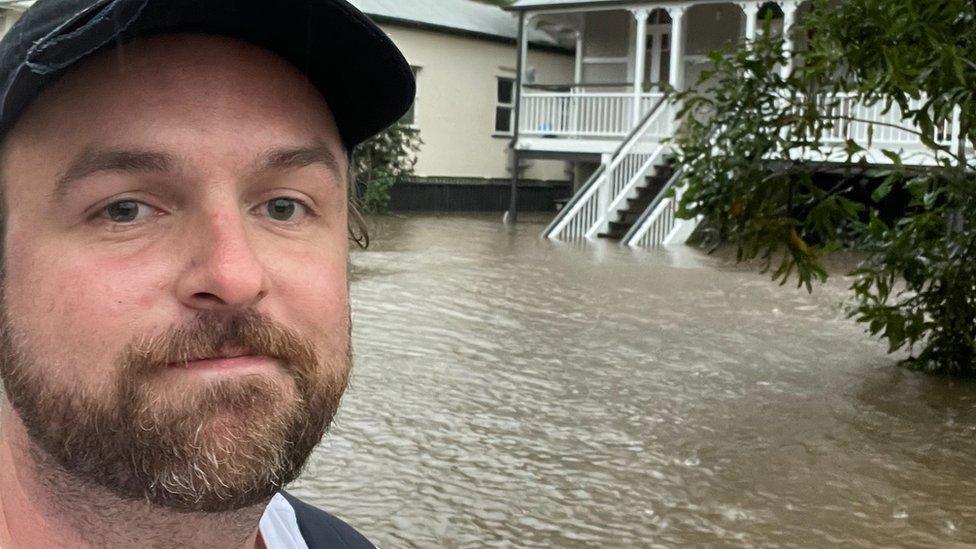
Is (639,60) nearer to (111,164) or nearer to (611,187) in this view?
(611,187)

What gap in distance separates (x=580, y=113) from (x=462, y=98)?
531 centimetres

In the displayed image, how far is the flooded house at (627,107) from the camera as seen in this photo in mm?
18703

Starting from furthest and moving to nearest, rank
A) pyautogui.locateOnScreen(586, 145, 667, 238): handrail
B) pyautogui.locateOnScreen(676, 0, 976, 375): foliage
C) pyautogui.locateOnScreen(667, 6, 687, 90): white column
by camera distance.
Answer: pyautogui.locateOnScreen(667, 6, 687, 90): white column
pyautogui.locateOnScreen(586, 145, 667, 238): handrail
pyautogui.locateOnScreen(676, 0, 976, 375): foliage

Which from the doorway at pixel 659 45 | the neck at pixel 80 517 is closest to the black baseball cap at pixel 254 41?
the neck at pixel 80 517

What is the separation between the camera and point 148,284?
1.43 metres

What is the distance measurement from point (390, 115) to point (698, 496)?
13.0 feet

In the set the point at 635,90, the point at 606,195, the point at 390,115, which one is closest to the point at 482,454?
the point at 390,115

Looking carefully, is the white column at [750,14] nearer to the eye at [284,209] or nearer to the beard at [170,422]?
the eye at [284,209]

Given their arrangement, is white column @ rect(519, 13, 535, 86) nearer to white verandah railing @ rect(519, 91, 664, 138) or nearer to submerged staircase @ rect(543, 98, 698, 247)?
white verandah railing @ rect(519, 91, 664, 138)

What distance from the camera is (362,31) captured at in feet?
5.29

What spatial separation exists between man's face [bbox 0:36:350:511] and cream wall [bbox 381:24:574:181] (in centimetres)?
2549

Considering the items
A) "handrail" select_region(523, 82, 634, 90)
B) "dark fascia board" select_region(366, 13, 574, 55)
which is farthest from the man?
"dark fascia board" select_region(366, 13, 574, 55)

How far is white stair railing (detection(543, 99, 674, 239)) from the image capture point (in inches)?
790

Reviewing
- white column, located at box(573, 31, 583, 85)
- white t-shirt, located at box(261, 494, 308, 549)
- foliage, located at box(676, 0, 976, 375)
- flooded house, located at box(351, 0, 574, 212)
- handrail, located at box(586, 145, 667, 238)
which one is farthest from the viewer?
flooded house, located at box(351, 0, 574, 212)
